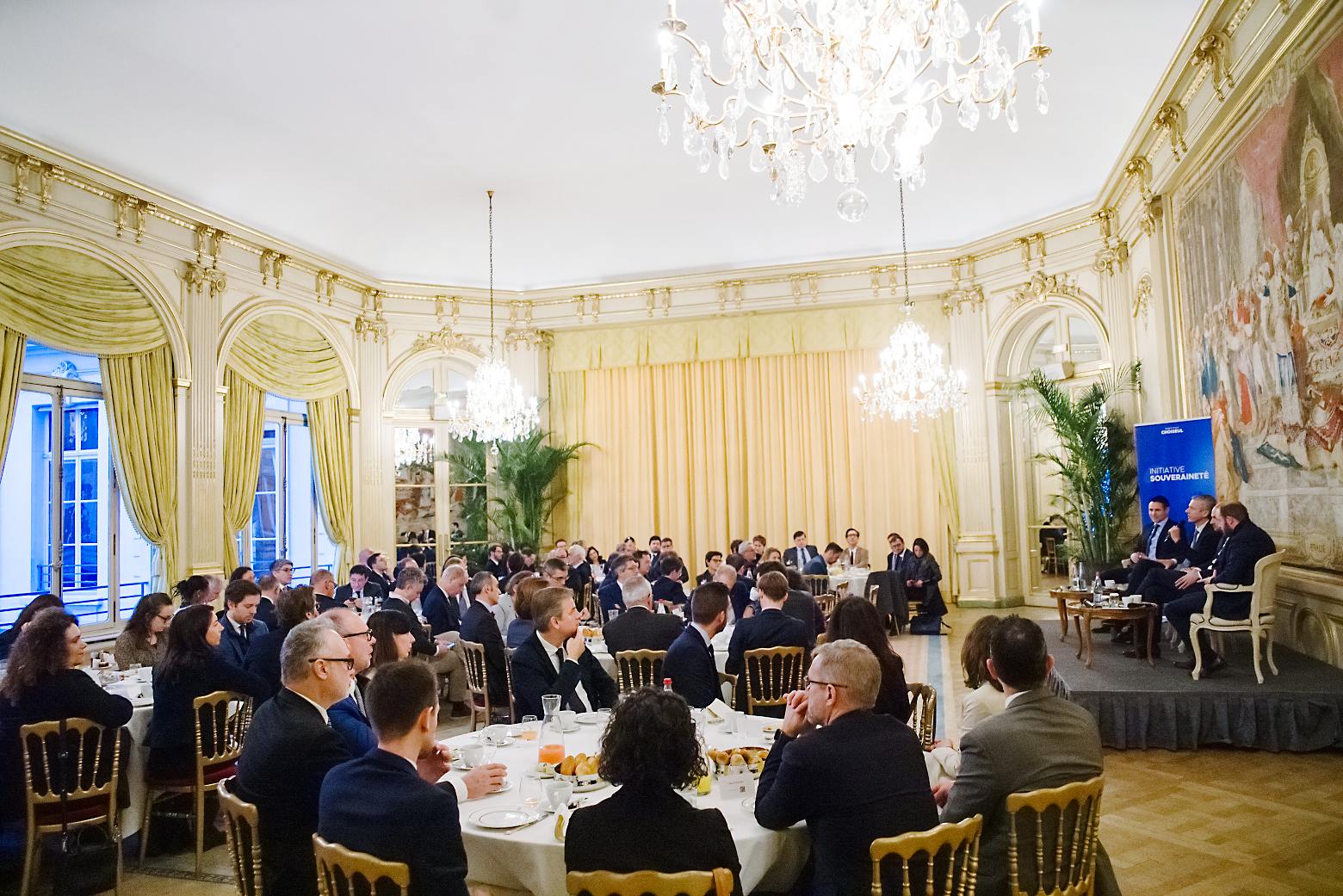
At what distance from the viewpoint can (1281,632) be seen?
6953 millimetres

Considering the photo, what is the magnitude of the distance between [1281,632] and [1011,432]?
6.14 meters

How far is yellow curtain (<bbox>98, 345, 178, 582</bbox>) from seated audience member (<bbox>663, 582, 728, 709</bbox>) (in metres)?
7.17

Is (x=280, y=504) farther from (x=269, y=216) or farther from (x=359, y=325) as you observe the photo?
(x=269, y=216)

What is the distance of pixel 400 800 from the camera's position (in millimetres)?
2301

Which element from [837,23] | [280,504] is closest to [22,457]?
[280,504]

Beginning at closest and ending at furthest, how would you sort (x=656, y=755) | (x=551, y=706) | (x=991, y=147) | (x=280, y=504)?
(x=656, y=755)
(x=551, y=706)
(x=991, y=147)
(x=280, y=504)

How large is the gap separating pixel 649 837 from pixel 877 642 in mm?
1788

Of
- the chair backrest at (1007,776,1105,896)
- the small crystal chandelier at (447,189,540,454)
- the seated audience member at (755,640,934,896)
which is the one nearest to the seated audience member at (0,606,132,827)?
the seated audience member at (755,640,934,896)

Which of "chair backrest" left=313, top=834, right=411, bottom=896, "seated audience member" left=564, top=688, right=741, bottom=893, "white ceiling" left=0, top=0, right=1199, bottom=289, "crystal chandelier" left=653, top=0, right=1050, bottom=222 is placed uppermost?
"white ceiling" left=0, top=0, right=1199, bottom=289

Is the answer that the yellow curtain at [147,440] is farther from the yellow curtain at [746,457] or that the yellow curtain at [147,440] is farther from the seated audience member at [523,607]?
the yellow curtain at [746,457]

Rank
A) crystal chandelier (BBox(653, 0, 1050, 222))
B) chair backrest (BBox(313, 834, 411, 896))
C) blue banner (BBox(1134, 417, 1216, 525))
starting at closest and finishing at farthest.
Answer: chair backrest (BBox(313, 834, 411, 896)) → crystal chandelier (BBox(653, 0, 1050, 222)) → blue banner (BBox(1134, 417, 1216, 525))

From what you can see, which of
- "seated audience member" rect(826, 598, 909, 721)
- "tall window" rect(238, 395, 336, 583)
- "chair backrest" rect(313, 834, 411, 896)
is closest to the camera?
"chair backrest" rect(313, 834, 411, 896)

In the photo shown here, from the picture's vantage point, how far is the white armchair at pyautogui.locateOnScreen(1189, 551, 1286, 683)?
614 centimetres

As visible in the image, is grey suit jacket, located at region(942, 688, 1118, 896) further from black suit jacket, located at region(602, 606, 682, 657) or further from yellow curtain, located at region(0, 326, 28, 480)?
yellow curtain, located at region(0, 326, 28, 480)
